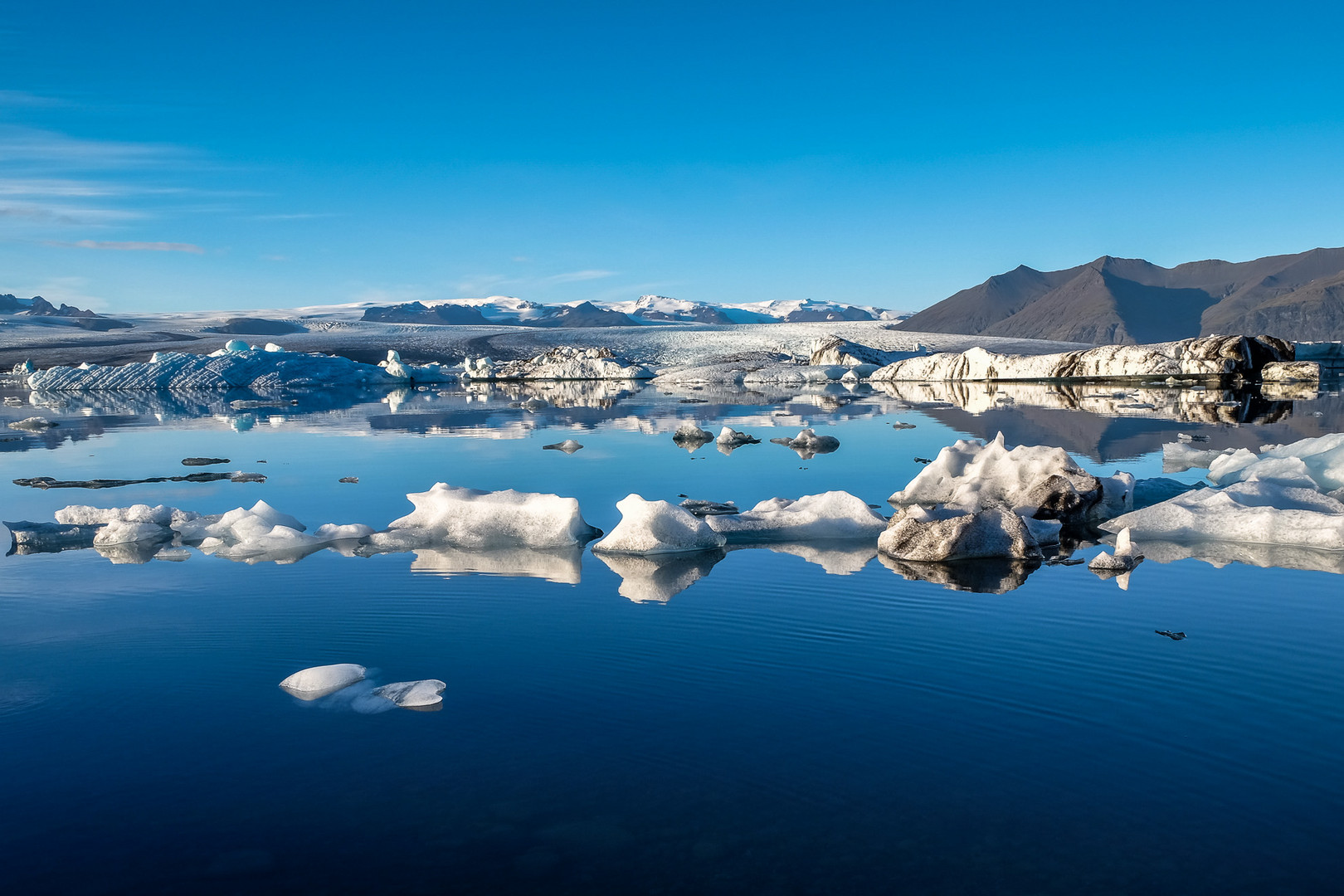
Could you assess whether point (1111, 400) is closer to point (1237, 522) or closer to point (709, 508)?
point (1237, 522)

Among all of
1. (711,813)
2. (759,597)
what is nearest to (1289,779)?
(711,813)

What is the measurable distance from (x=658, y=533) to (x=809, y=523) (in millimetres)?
1282

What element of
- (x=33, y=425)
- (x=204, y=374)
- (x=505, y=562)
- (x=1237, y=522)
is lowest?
(x=33, y=425)

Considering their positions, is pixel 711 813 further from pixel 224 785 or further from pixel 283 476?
pixel 283 476

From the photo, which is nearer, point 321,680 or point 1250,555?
point 321,680

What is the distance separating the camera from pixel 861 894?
2758 mm

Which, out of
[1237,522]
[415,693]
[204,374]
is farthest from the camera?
[204,374]

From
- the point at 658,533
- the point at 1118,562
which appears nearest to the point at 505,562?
the point at 658,533

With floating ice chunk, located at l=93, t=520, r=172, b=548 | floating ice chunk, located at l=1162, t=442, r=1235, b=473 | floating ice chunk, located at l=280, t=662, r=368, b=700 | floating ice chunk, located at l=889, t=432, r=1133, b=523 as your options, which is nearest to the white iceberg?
floating ice chunk, located at l=93, t=520, r=172, b=548

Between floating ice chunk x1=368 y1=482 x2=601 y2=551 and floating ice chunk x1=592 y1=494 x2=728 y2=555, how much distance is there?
15.1 inches

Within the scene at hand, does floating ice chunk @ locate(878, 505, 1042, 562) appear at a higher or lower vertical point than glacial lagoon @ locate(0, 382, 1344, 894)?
higher

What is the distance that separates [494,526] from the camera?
7645 mm

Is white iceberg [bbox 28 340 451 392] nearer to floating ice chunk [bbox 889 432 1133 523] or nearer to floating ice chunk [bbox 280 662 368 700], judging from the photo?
floating ice chunk [bbox 889 432 1133 523]

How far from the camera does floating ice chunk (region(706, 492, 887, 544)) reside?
7684 millimetres
